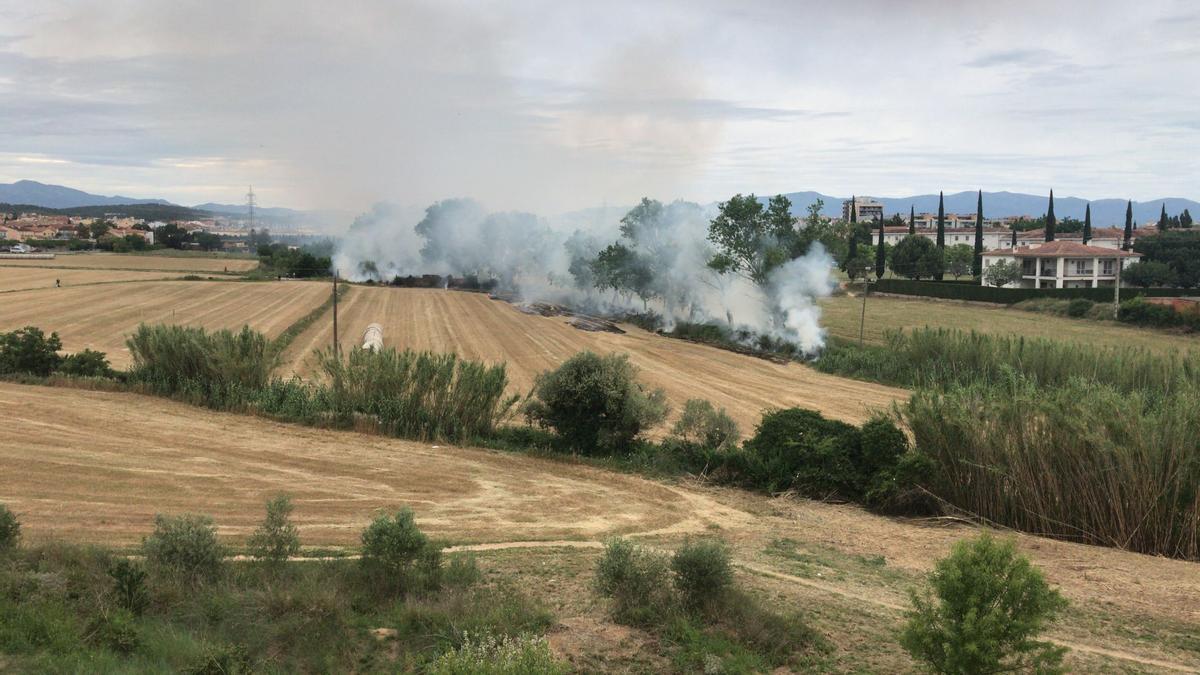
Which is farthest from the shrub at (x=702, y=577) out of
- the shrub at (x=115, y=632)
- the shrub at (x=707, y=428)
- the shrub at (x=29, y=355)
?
the shrub at (x=29, y=355)

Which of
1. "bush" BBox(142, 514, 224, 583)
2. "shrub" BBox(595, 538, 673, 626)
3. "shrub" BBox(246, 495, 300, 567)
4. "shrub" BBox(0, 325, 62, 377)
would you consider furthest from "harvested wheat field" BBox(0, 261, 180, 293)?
"shrub" BBox(595, 538, 673, 626)

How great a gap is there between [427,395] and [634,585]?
16.1m

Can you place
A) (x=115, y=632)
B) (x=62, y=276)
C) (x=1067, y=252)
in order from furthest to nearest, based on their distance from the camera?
(x=1067, y=252)
(x=62, y=276)
(x=115, y=632)

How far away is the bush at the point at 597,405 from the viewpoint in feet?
81.4

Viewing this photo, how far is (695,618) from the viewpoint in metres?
11.4

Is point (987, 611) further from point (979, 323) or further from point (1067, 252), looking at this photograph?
point (1067, 252)

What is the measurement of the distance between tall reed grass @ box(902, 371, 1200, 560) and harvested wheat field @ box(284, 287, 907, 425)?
8.55 metres

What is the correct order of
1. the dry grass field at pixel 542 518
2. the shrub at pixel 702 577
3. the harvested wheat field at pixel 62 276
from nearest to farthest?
the shrub at pixel 702 577 < the dry grass field at pixel 542 518 < the harvested wheat field at pixel 62 276

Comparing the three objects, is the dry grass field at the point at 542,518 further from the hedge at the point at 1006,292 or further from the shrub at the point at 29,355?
the hedge at the point at 1006,292

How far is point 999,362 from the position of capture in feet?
120

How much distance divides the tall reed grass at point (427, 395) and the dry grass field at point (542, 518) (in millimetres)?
1070

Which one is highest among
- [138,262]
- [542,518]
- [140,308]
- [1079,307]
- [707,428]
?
[138,262]

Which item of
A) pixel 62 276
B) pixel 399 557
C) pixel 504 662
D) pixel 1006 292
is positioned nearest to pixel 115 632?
pixel 399 557

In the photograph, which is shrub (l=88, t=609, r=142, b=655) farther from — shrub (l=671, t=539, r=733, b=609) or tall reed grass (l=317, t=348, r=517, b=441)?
tall reed grass (l=317, t=348, r=517, b=441)
